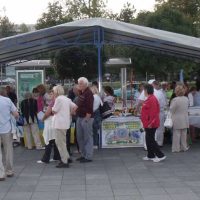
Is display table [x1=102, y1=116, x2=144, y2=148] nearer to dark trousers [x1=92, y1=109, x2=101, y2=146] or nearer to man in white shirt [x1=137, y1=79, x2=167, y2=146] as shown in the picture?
dark trousers [x1=92, y1=109, x2=101, y2=146]

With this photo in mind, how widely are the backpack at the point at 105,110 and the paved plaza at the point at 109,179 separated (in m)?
1.15

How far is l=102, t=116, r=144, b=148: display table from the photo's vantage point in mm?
13664

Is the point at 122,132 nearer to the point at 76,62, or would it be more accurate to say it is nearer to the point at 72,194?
the point at 72,194

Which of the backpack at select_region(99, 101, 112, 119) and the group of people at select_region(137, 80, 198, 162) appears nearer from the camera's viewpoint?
the group of people at select_region(137, 80, 198, 162)

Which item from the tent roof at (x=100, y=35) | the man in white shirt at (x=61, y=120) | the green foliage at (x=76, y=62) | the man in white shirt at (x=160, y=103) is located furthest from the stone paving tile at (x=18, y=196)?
the green foliage at (x=76, y=62)

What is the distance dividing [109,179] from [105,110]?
12.6 feet

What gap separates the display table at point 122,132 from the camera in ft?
44.8

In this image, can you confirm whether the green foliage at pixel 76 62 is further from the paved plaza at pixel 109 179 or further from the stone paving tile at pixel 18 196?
the stone paving tile at pixel 18 196

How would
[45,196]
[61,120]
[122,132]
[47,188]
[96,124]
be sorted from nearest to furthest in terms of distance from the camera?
[45,196] < [47,188] < [61,120] < [96,124] < [122,132]

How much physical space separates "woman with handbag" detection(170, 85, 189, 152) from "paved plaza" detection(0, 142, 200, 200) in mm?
511

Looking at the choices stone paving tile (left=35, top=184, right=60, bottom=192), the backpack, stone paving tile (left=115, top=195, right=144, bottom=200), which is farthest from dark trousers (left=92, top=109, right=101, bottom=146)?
stone paving tile (left=115, top=195, right=144, bottom=200)

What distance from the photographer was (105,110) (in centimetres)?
1312

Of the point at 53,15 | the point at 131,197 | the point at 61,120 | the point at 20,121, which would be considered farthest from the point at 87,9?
the point at 131,197

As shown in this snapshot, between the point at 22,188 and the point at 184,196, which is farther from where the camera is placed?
the point at 22,188
